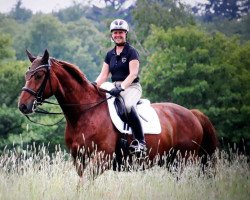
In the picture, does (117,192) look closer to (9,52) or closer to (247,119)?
(247,119)

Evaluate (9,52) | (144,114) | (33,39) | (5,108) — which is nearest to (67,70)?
(144,114)

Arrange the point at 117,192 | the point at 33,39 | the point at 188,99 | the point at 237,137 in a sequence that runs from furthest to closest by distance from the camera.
→ the point at 33,39 < the point at 188,99 < the point at 237,137 < the point at 117,192

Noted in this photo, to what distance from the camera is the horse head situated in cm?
816

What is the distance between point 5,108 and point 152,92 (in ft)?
32.0

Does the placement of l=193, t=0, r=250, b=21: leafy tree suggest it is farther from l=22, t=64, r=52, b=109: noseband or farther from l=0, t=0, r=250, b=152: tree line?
l=22, t=64, r=52, b=109: noseband

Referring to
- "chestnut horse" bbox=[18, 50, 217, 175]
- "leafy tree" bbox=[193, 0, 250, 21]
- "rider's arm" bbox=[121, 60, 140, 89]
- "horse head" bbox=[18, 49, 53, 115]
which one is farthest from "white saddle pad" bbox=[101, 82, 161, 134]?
"leafy tree" bbox=[193, 0, 250, 21]

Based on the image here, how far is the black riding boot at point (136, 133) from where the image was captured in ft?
30.0

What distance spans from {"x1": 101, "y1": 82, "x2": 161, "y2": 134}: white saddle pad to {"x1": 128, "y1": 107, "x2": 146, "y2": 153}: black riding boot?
92mm

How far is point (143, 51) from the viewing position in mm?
45781

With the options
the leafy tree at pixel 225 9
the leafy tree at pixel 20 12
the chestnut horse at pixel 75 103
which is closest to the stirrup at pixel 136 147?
the chestnut horse at pixel 75 103

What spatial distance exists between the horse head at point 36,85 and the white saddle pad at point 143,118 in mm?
1072

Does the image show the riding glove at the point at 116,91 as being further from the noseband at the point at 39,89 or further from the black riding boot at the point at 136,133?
the noseband at the point at 39,89

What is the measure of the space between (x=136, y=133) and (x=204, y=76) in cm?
3028

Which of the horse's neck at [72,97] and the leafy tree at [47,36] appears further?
the leafy tree at [47,36]
